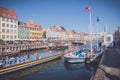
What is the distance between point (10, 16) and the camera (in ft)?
261

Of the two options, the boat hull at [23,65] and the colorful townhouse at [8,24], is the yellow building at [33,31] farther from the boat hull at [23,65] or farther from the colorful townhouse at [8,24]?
the boat hull at [23,65]

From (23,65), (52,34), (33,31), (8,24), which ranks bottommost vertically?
(23,65)

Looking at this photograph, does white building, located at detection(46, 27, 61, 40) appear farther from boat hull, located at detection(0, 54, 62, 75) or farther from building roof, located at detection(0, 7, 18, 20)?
boat hull, located at detection(0, 54, 62, 75)

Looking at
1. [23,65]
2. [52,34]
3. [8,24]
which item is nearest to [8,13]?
[8,24]

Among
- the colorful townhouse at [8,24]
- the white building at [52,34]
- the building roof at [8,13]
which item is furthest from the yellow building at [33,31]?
the white building at [52,34]

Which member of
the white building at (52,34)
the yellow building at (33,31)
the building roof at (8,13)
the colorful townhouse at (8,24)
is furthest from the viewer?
the white building at (52,34)

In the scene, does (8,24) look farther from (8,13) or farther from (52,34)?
(52,34)

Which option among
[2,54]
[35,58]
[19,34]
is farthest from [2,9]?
[35,58]

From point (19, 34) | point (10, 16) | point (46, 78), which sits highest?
point (10, 16)

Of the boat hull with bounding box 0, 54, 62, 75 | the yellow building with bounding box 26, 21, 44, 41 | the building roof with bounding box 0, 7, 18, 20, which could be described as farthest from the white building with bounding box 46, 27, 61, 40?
the boat hull with bounding box 0, 54, 62, 75

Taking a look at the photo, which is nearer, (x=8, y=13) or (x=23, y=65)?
(x=23, y=65)

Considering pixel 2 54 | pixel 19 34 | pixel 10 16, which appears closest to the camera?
pixel 2 54

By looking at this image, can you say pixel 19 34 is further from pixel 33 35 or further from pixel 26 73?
pixel 26 73

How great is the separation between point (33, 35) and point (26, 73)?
74.9m
